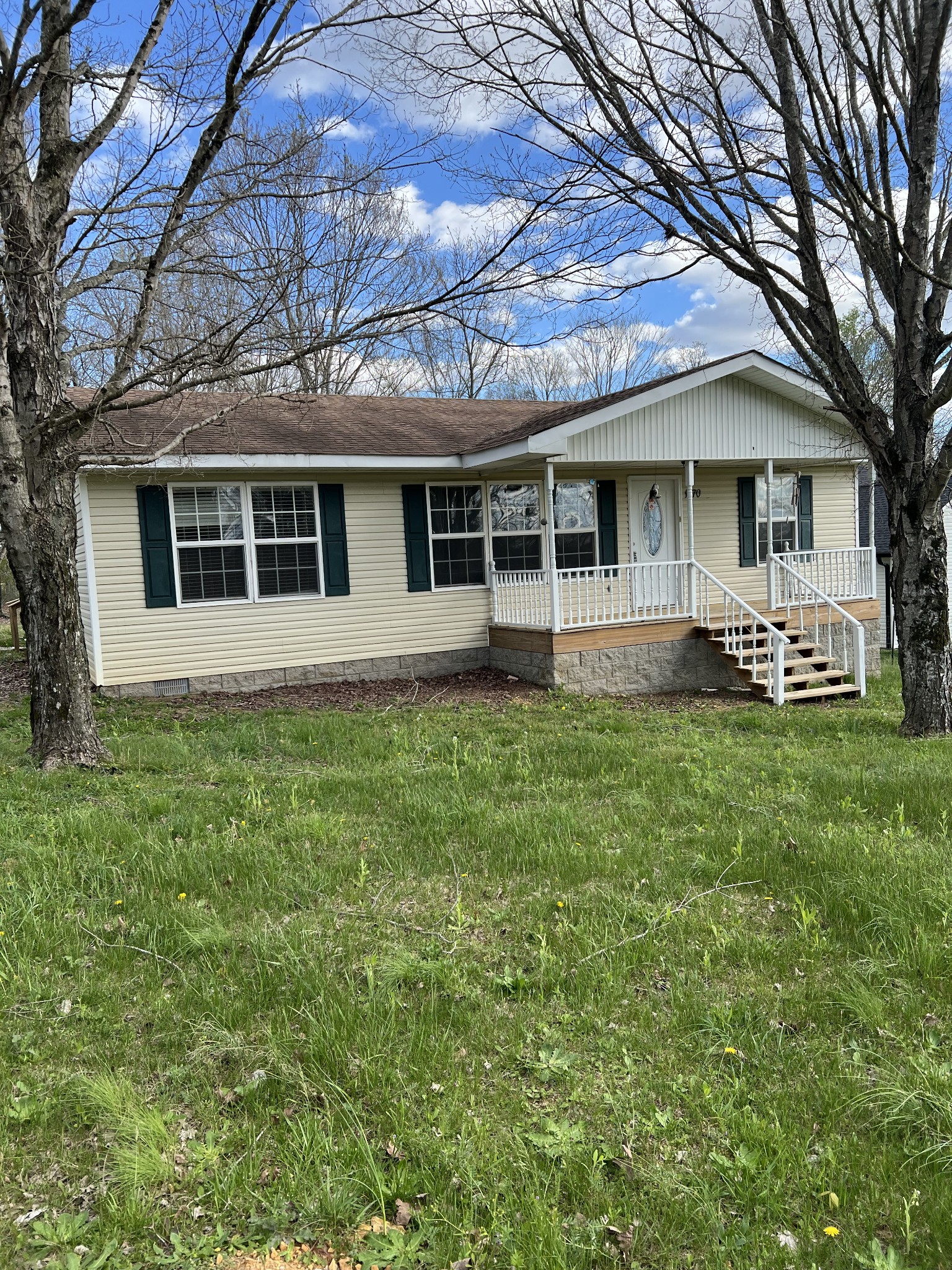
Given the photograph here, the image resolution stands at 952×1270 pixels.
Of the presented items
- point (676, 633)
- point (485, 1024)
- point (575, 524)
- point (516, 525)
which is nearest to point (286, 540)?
point (516, 525)

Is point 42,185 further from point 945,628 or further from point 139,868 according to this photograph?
point 945,628

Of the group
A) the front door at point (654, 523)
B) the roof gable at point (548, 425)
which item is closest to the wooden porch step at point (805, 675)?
the front door at point (654, 523)

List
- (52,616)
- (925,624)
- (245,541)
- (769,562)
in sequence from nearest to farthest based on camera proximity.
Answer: (52,616), (925,624), (245,541), (769,562)

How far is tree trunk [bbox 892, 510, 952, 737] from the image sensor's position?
304 inches

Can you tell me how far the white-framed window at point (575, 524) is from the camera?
41.6 ft

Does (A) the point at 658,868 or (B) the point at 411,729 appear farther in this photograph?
(B) the point at 411,729

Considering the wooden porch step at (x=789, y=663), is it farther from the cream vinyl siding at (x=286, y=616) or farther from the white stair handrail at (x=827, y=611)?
the cream vinyl siding at (x=286, y=616)

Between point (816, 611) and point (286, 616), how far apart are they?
7.62 m

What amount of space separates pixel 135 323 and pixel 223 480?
13.7 feet

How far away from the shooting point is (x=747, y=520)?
565 inches

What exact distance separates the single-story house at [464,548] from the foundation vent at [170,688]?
0.11 feet

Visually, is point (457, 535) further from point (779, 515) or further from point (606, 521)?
point (779, 515)

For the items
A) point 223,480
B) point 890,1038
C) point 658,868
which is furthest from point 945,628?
point 223,480

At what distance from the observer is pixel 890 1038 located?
108 inches
